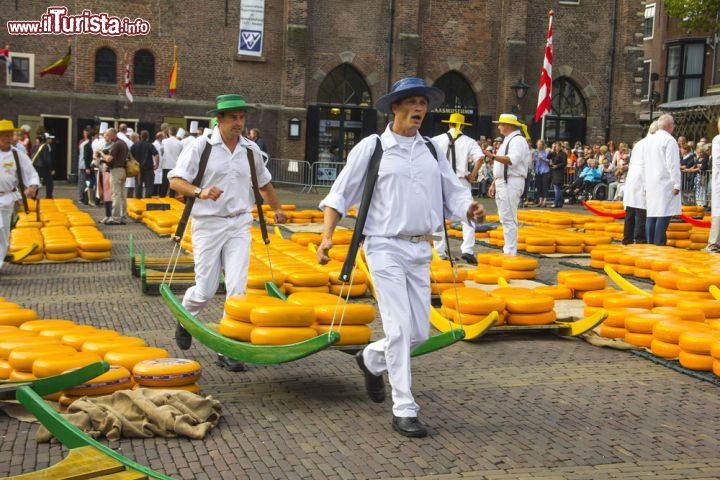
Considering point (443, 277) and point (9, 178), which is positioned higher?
point (9, 178)

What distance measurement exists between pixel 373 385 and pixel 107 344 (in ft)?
6.60

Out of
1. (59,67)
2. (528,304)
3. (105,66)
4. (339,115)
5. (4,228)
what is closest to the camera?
(528,304)

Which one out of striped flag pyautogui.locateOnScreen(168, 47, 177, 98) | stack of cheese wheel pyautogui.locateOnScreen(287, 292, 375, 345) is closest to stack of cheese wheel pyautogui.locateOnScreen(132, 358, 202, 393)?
stack of cheese wheel pyautogui.locateOnScreen(287, 292, 375, 345)

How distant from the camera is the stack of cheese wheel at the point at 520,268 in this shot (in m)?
12.9

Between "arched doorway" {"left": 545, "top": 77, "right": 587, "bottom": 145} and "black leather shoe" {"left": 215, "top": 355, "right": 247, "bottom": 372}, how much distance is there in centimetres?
3815

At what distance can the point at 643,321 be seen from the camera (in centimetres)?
891

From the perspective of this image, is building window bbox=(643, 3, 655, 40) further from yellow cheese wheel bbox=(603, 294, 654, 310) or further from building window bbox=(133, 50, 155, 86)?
yellow cheese wheel bbox=(603, 294, 654, 310)

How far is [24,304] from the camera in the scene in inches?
441

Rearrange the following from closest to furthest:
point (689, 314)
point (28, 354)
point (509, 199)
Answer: point (28, 354) < point (689, 314) < point (509, 199)

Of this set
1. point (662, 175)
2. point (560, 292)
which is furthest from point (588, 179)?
point (560, 292)

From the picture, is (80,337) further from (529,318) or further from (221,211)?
(529,318)

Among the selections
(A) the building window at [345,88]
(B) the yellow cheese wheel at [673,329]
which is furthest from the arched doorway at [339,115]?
(B) the yellow cheese wheel at [673,329]

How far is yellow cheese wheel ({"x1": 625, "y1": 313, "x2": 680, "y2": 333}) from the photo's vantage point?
8891mm

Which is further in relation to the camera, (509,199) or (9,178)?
(509,199)
